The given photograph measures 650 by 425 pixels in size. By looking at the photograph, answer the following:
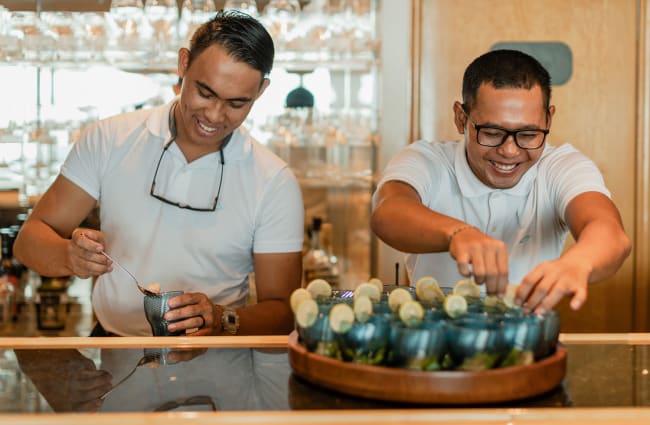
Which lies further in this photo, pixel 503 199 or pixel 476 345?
pixel 503 199

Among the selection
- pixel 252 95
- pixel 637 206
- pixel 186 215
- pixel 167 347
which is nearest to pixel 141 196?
pixel 186 215

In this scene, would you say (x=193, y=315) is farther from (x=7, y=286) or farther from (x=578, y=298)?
(x=7, y=286)

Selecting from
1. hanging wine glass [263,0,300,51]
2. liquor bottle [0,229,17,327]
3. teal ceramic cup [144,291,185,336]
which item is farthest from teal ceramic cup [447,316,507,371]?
liquor bottle [0,229,17,327]

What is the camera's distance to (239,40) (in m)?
2.02

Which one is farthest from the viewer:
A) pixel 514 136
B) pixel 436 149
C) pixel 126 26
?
pixel 126 26

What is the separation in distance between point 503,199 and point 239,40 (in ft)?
2.56

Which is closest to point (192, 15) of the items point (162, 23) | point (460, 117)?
point (162, 23)

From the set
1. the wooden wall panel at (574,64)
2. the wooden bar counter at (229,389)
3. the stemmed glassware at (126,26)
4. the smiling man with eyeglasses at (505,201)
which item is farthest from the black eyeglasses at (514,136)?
the stemmed glassware at (126,26)

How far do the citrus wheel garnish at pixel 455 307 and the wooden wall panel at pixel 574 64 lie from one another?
1.80 m

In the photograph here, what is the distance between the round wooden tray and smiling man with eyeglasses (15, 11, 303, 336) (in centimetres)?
86

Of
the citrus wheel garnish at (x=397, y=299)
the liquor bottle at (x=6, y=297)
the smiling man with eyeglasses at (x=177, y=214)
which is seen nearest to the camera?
the citrus wheel garnish at (x=397, y=299)

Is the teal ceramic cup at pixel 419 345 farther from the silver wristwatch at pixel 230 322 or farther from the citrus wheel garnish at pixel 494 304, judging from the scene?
the silver wristwatch at pixel 230 322

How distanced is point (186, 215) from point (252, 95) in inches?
14.6

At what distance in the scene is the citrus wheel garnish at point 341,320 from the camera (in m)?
1.28
